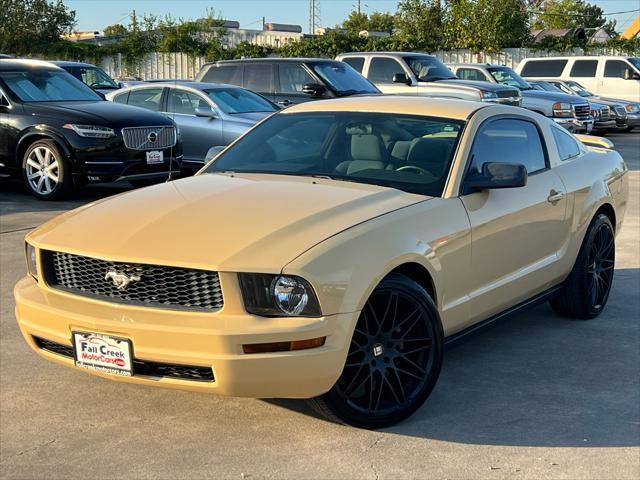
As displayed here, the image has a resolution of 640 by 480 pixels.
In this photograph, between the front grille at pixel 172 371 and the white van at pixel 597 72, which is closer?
the front grille at pixel 172 371

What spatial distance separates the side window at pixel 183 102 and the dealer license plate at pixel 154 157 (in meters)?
2.50

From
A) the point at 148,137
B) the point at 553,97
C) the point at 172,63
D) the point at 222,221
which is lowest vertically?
the point at 553,97

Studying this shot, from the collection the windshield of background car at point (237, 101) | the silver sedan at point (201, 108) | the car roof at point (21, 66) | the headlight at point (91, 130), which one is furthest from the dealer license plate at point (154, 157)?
the windshield of background car at point (237, 101)

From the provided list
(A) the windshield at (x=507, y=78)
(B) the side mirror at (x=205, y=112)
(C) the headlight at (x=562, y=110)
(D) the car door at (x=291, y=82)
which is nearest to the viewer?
(B) the side mirror at (x=205, y=112)

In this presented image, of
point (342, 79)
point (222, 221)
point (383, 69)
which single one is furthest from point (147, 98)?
point (222, 221)

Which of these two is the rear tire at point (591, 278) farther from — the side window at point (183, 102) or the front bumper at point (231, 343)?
the side window at point (183, 102)

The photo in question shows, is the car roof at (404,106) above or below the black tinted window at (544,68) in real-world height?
above

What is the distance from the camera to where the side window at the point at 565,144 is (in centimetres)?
628

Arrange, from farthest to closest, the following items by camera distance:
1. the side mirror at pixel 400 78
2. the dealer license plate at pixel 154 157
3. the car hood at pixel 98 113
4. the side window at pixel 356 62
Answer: the side window at pixel 356 62
the side mirror at pixel 400 78
the dealer license plate at pixel 154 157
the car hood at pixel 98 113

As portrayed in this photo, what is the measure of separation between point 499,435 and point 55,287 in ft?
7.17

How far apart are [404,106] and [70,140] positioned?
6486 millimetres

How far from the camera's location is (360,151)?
209 inches

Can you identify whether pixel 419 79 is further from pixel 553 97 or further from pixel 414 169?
pixel 414 169

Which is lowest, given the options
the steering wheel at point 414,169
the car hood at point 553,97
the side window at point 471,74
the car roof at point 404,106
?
the car hood at point 553,97
